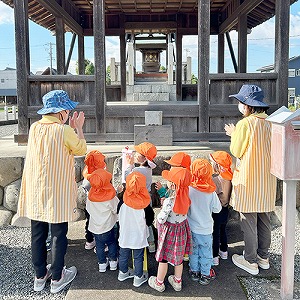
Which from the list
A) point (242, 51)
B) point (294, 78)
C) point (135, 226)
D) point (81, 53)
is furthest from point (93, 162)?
point (294, 78)

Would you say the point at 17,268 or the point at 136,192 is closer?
the point at 136,192

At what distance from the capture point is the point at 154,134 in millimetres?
5992

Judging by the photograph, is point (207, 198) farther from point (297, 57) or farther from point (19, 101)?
point (297, 57)

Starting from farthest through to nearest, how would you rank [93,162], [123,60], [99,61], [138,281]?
[123,60] → [99,61] → [93,162] → [138,281]

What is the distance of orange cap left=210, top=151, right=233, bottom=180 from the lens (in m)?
3.37

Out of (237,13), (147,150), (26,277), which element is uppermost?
(237,13)

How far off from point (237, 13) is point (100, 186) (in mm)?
7025

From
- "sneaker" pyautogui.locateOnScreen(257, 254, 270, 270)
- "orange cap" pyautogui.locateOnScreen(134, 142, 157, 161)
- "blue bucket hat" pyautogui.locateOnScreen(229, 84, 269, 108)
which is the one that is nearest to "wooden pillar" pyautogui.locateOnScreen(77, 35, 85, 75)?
"orange cap" pyautogui.locateOnScreen(134, 142, 157, 161)

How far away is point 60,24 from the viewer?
8758mm

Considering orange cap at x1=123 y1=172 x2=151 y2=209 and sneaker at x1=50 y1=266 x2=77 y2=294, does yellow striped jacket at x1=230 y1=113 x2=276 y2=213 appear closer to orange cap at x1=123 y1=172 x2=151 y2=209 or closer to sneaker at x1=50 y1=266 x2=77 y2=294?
orange cap at x1=123 y1=172 x2=151 y2=209

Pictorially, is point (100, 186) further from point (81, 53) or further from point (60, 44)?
point (81, 53)

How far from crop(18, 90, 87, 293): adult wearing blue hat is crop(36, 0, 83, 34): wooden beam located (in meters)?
5.37

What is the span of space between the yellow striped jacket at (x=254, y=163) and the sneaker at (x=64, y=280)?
68.4 inches

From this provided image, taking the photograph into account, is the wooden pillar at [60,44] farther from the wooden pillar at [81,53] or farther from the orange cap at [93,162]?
the orange cap at [93,162]
